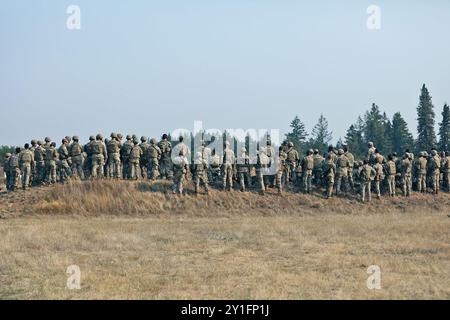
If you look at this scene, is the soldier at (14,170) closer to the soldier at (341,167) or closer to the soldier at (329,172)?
the soldier at (329,172)

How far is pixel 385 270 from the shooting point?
14.2 m

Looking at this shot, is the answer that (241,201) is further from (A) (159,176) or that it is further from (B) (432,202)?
(B) (432,202)

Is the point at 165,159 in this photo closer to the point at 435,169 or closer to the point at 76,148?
the point at 76,148

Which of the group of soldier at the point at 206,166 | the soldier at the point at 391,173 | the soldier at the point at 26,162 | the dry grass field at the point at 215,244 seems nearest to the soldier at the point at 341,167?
the group of soldier at the point at 206,166

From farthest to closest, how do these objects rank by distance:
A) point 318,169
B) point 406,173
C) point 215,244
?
point 406,173 < point 318,169 < point 215,244

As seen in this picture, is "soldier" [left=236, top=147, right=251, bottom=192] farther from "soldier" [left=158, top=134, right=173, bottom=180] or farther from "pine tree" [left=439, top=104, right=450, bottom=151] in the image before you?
"pine tree" [left=439, top=104, right=450, bottom=151]

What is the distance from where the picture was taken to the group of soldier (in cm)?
2892

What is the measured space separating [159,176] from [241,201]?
491 cm

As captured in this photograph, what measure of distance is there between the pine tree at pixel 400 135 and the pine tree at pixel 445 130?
5.17 meters

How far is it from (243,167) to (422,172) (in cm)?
1069

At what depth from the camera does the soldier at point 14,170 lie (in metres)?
28.6

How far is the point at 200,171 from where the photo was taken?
2889 centimetres

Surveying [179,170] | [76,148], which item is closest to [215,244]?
[179,170]
